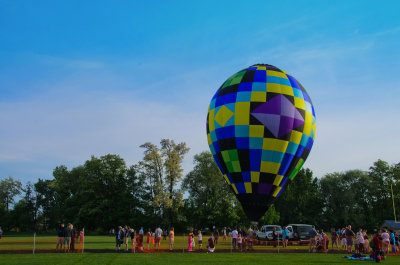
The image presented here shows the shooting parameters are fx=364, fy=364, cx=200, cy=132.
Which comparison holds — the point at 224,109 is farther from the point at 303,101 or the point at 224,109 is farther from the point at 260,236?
the point at 260,236

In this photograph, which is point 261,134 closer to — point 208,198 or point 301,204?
point 208,198

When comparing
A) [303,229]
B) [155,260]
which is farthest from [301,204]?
[155,260]

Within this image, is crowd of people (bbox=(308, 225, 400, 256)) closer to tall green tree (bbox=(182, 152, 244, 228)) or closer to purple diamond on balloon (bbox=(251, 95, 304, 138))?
purple diamond on balloon (bbox=(251, 95, 304, 138))

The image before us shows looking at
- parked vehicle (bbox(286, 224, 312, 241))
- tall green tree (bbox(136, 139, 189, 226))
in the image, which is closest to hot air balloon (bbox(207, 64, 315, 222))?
parked vehicle (bbox(286, 224, 312, 241))

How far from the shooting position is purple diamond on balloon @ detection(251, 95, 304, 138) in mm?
22734

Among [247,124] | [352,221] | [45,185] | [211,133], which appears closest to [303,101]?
[247,124]

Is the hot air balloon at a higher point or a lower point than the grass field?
higher

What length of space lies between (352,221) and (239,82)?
53042 mm

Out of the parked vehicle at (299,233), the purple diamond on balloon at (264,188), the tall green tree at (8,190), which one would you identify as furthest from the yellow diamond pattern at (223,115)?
the tall green tree at (8,190)

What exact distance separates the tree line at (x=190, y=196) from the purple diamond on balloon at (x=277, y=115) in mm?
31843

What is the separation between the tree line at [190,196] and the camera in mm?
54594

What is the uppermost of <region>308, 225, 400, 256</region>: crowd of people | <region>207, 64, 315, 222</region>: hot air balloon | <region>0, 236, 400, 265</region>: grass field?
<region>207, 64, 315, 222</region>: hot air balloon

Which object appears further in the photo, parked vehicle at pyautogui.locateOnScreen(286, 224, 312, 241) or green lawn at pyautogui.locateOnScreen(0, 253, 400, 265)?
parked vehicle at pyautogui.locateOnScreen(286, 224, 312, 241)

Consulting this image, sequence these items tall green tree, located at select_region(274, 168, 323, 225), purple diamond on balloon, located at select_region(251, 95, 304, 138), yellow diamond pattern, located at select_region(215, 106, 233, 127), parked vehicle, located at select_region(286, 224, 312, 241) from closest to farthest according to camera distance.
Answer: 1. purple diamond on balloon, located at select_region(251, 95, 304, 138)
2. yellow diamond pattern, located at select_region(215, 106, 233, 127)
3. parked vehicle, located at select_region(286, 224, 312, 241)
4. tall green tree, located at select_region(274, 168, 323, 225)
